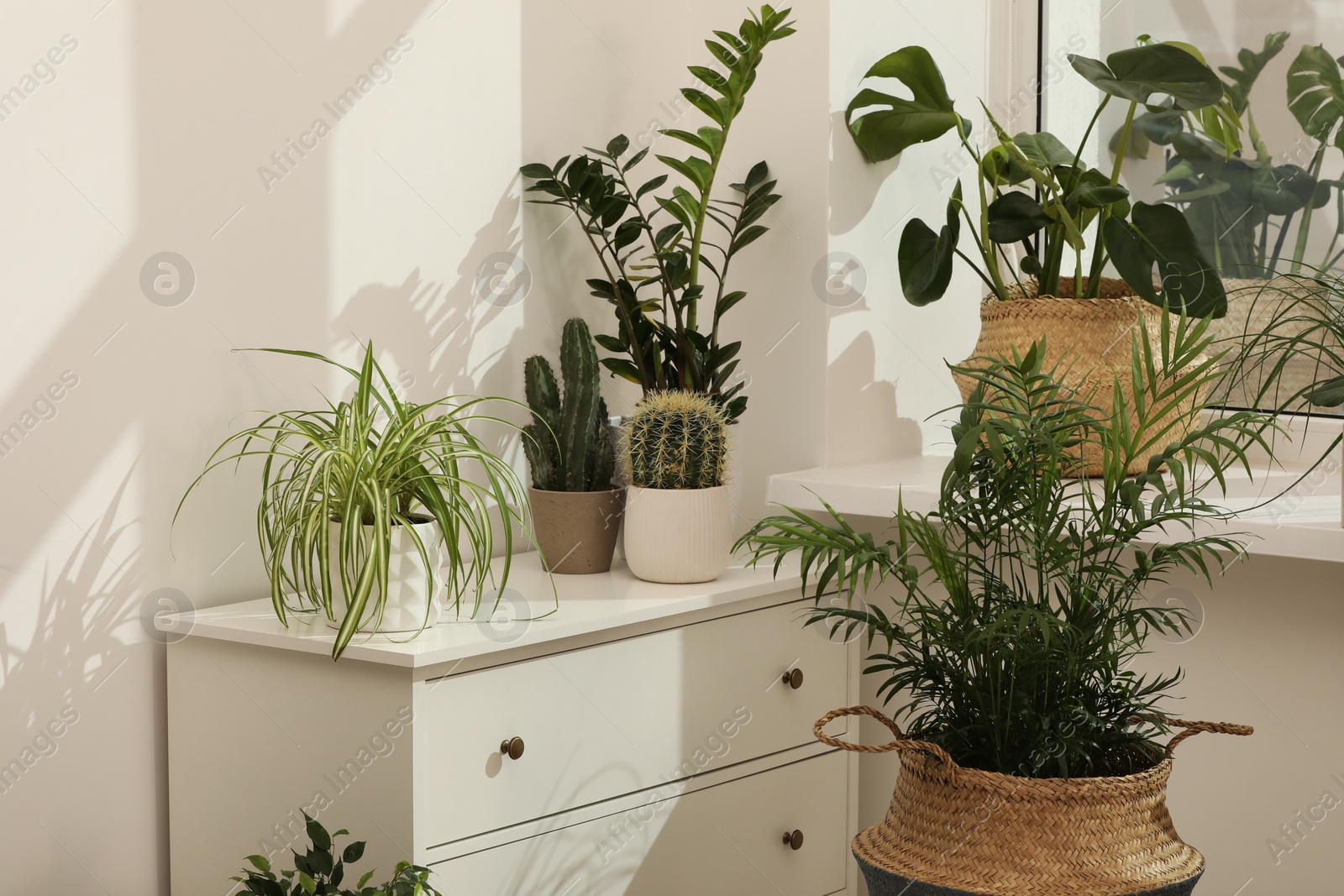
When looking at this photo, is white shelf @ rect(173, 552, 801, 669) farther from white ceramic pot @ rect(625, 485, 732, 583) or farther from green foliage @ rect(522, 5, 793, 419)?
green foliage @ rect(522, 5, 793, 419)

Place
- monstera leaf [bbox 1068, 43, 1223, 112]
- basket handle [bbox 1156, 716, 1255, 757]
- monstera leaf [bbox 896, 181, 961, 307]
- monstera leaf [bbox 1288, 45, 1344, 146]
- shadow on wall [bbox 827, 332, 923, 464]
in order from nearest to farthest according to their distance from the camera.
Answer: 1. basket handle [bbox 1156, 716, 1255, 757]
2. monstera leaf [bbox 1068, 43, 1223, 112]
3. monstera leaf [bbox 1288, 45, 1344, 146]
4. monstera leaf [bbox 896, 181, 961, 307]
5. shadow on wall [bbox 827, 332, 923, 464]

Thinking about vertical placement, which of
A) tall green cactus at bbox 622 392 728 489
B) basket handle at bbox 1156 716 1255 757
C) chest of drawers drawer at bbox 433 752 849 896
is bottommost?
chest of drawers drawer at bbox 433 752 849 896

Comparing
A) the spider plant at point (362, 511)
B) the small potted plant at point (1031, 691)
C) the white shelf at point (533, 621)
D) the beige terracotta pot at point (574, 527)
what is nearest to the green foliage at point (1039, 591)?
the small potted plant at point (1031, 691)

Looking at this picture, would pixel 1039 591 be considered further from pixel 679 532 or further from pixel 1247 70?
pixel 1247 70

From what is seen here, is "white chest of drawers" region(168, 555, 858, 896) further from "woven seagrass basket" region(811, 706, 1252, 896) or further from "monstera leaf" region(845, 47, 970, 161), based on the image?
"monstera leaf" region(845, 47, 970, 161)

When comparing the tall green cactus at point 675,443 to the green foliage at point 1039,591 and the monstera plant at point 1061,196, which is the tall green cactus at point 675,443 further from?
the monstera plant at point 1061,196

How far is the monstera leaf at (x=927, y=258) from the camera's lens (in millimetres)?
2320

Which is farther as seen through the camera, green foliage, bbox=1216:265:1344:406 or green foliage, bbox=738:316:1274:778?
green foliage, bbox=1216:265:1344:406

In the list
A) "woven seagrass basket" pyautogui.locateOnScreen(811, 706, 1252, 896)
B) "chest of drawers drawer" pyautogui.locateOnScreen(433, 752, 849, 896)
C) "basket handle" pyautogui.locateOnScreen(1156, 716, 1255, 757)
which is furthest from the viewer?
"chest of drawers drawer" pyautogui.locateOnScreen(433, 752, 849, 896)

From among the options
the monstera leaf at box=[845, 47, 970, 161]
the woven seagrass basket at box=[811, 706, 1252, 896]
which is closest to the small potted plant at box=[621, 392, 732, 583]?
the woven seagrass basket at box=[811, 706, 1252, 896]

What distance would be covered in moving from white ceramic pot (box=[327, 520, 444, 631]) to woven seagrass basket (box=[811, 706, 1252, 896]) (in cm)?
64

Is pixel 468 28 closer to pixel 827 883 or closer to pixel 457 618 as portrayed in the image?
pixel 457 618

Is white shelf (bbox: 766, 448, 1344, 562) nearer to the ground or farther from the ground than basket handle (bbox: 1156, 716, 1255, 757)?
farther from the ground

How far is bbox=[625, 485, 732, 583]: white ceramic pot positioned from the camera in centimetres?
204
